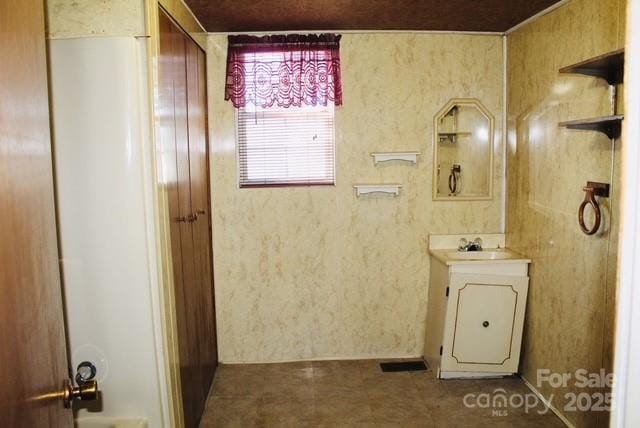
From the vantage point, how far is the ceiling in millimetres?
2859

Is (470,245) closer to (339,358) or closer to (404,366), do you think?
(404,366)

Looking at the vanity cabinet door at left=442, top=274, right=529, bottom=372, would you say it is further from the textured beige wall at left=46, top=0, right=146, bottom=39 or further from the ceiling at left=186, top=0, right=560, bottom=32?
the textured beige wall at left=46, top=0, right=146, bottom=39

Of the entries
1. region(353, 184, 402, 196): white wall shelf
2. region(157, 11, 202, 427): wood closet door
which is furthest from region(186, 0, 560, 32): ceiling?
region(353, 184, 402, 196): white wall shelf

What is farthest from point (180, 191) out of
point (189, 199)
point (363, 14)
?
point (363, 14)

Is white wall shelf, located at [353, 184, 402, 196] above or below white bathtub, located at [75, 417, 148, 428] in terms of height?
above

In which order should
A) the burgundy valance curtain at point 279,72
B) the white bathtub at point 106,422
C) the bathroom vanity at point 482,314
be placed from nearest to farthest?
the white bathtub at point 106,422
the bathroom vanity at point 482,314
the burgundy valance curtain at point 279,72

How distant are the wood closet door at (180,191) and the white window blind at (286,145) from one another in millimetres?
805

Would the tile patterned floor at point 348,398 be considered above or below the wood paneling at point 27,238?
below

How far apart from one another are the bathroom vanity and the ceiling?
5.23 feet

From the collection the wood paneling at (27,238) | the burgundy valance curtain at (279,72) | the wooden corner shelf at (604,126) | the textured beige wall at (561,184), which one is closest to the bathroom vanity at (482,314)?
the textured beige wall at (561,184)

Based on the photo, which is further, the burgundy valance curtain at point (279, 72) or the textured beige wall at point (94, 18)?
the burgundy valance curtain at point (279, 72)

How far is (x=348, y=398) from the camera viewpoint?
3137 mm

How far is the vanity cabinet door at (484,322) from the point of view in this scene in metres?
3.23

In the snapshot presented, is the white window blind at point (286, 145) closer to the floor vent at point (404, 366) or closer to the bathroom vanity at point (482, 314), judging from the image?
the bathroom vanity at point (482, 314)
